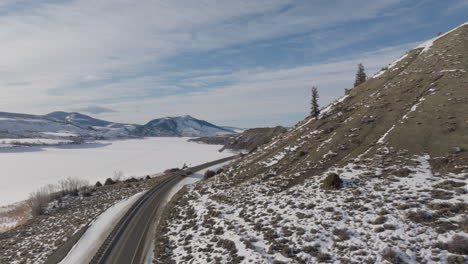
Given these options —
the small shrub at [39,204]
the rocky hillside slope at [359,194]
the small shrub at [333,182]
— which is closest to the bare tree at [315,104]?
the rocky hillside slope at [359,194]

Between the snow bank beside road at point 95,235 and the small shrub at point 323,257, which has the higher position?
the small shrub at point 323,257

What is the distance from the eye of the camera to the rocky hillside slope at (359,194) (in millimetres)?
17375

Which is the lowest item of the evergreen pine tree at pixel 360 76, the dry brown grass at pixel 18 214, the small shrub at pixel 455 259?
the dry brown grass at pixel 18 214

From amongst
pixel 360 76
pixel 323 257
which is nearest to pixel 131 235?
pixel 323 257

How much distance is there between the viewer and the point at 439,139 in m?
30.8

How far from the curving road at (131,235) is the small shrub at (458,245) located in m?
26.2

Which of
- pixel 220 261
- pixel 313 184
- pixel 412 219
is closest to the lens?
pixel 412 219

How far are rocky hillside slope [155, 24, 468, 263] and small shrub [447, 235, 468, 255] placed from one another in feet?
0.19

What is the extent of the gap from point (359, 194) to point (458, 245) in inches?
383

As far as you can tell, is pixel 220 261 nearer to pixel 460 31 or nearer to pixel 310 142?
pixel 310 142

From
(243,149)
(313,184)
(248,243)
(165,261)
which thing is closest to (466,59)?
(313,184)

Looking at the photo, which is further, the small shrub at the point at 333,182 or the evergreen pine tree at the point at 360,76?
the evergreen pine tree at the point at 360,76

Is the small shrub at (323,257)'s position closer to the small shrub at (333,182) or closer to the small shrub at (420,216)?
the small shrub at (420,216)

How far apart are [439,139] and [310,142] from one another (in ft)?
66.3
